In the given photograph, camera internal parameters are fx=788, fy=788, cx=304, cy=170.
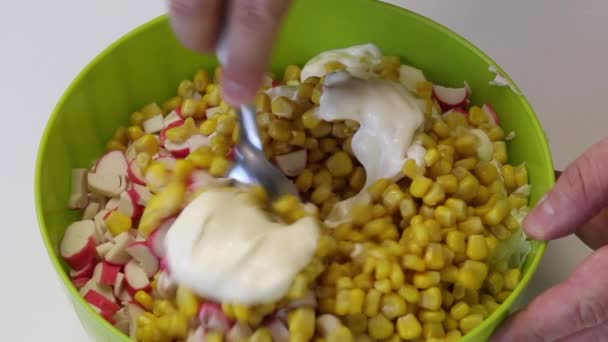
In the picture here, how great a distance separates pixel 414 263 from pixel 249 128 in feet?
1.21

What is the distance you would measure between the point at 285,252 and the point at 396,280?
0.21 meters

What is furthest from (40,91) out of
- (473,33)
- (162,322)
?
(473,33)

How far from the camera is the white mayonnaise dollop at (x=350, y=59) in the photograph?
1574 millimetres

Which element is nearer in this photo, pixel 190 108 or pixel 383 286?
pixel 383 286

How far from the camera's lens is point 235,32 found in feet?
3.23

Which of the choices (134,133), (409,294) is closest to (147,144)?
(134,133)

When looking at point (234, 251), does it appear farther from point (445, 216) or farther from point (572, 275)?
point (572, 275)

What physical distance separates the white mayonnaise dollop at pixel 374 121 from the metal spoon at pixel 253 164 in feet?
0.37

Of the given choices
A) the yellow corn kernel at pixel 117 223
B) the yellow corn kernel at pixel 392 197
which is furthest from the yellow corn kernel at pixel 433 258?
the yellow corn kernel at pixel 117 223

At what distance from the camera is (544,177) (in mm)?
1408

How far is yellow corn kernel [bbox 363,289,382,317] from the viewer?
1.28 metres

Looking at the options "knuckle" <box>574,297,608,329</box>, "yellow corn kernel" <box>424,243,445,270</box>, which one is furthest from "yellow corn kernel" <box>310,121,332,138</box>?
"knuckle" <box>574,297,608,329</box>

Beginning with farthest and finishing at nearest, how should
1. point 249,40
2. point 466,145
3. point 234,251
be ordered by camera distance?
point 466,145
point 234,251
point 249,40

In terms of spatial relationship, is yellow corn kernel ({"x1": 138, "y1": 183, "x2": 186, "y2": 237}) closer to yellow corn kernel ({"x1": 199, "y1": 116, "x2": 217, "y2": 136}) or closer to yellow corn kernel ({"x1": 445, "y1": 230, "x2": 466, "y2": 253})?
yellow corn kernel ({"x1": 199, "y1": 116, "x2": 217, "y2": 136})
